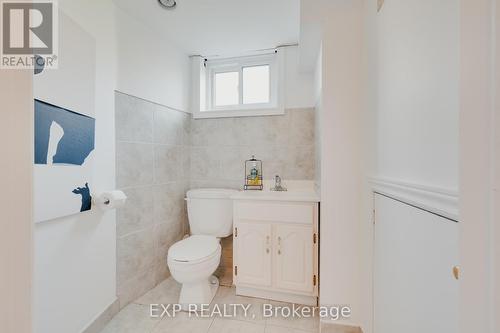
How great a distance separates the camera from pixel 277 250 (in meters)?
1.80

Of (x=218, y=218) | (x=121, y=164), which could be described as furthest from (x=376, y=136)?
(x=121, y=164)

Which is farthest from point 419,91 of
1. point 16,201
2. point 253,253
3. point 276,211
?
point 253,253

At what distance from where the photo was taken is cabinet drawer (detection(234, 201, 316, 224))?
1.74 meters

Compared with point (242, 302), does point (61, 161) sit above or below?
above

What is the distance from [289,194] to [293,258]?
0.48 metres

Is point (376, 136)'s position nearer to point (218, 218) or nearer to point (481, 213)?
point (481, 213)

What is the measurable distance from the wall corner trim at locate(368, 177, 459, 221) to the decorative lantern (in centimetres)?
131

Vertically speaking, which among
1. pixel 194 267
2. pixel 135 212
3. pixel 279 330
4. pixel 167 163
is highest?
pixel 167 163

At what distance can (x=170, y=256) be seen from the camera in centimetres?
167

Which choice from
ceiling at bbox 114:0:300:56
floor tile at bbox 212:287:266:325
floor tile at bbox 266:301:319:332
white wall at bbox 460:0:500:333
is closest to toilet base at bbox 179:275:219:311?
floor tile at bbox 212:287:266:325

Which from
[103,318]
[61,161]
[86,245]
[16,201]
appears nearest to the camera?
[16,201]

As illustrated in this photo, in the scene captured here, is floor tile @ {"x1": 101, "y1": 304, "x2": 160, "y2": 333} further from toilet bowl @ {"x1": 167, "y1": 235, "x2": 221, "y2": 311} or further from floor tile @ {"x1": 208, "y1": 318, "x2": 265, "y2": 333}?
floor tile @ {"x1": 208, "y1": 318, "x2": 265, "y2": 333}

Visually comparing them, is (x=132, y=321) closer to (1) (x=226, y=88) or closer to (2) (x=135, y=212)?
(2) (x=135, y=212)

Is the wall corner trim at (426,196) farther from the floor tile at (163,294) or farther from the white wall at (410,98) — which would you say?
the floor tile at (163,294)
